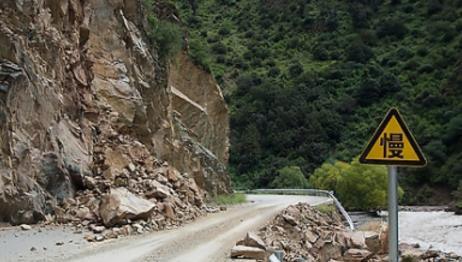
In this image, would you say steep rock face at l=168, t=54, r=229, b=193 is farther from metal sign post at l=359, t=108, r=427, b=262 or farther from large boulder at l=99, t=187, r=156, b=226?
metal sign post at l=359, t=108, r=427, b=262

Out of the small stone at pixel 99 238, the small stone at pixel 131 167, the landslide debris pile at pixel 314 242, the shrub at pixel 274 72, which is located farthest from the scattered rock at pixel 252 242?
the shrub at pixel 274 72

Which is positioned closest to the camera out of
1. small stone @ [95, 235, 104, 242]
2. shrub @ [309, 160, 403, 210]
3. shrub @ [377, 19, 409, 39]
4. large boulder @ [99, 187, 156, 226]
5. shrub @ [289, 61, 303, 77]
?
small stone @ [95, 235, 104, 242]

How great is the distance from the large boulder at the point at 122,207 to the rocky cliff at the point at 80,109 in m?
0.73

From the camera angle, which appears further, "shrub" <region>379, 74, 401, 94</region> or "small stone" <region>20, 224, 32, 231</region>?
"shrub" <region>379, 74, 401, 94</region>

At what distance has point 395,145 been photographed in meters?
5.84

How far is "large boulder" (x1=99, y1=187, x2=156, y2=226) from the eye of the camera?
16.4 metres

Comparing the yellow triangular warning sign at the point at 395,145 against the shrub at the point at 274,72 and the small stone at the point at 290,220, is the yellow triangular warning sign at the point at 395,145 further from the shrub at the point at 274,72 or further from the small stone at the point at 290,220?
the shrub at the point at 274,72

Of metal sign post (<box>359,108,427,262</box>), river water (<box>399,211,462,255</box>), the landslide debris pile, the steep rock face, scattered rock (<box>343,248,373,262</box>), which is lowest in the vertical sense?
river water (<box>399,211,462,255</box>)

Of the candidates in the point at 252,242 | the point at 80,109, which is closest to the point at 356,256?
the point at 252,242

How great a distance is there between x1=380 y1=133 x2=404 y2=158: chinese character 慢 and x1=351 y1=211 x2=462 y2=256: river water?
25208mm

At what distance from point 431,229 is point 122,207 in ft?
98.6

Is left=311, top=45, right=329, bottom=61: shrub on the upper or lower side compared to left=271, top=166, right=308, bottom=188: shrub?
upper

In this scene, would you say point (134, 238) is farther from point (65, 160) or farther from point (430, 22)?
point (430, 22)

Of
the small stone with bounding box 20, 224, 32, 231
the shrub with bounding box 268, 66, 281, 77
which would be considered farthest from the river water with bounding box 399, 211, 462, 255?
the shrub with bounding box 268, 66, 281, 77
